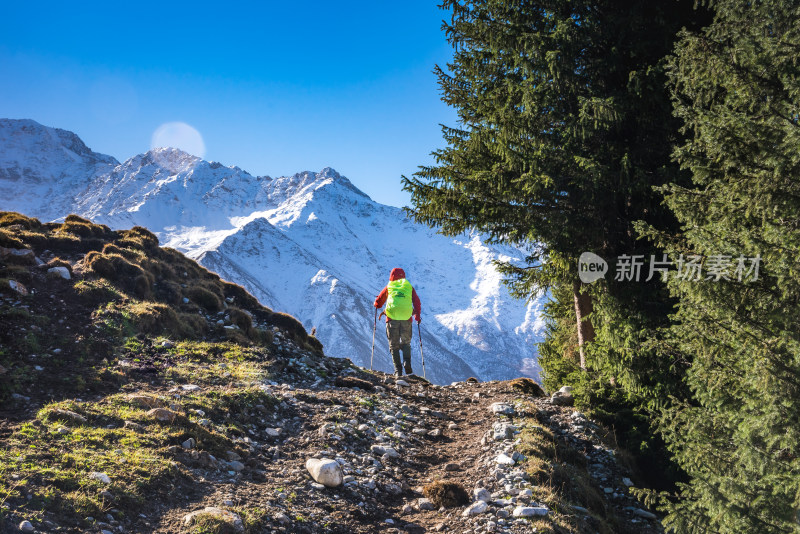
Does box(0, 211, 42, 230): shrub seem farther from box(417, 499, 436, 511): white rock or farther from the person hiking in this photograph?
box(417, 499, 436, 511): white rock

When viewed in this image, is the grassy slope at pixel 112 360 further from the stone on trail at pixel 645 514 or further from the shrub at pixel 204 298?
the stone on trail at pixel 645 514

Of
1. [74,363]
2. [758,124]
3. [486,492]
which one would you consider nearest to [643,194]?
[758,124]

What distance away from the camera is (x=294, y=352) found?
14.0m

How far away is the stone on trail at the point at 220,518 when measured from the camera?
492 centimetres

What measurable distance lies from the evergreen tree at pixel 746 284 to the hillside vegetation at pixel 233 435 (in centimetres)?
182

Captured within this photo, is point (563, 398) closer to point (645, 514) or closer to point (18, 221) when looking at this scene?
point (645, 514)

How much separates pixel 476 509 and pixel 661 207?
6.25 metres

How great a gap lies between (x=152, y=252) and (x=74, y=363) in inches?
350

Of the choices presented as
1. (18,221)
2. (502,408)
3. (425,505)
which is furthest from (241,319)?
(425,505)

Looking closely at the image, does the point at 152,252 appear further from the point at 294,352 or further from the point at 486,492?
the point at 486,492

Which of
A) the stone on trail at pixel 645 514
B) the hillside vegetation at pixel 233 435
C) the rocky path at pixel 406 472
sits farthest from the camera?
the stone on trail at pixel 645 514

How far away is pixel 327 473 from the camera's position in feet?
21.5

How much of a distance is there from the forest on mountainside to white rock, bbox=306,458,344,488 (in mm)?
4474

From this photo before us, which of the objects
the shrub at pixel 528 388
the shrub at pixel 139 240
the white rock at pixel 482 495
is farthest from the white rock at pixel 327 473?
the shrub at pixel 139 240
